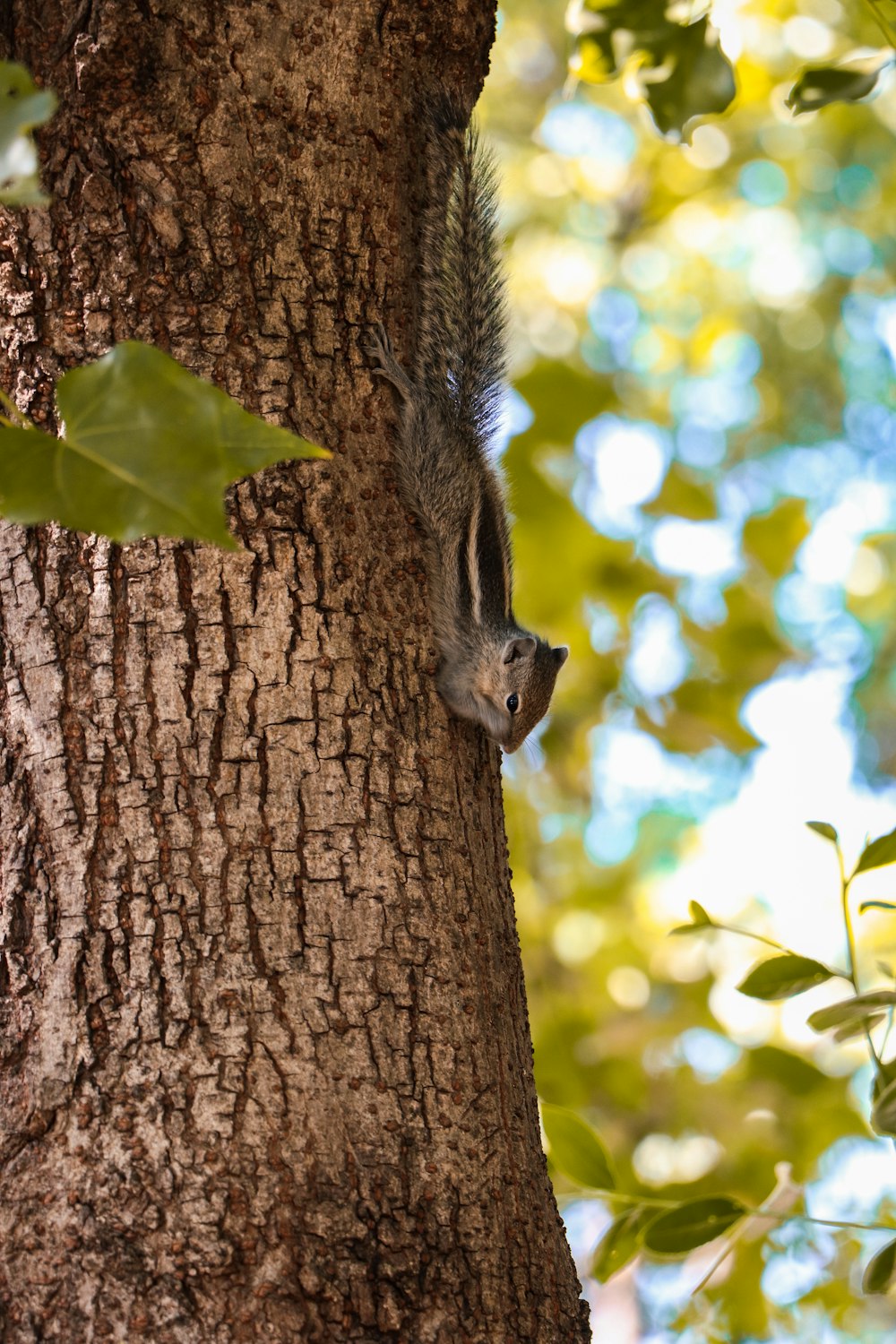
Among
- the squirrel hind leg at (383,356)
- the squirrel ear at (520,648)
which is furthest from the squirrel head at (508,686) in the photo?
the squirrel hind leg at (383,356)

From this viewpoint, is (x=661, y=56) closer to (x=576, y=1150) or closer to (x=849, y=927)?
(x=849, y=927)

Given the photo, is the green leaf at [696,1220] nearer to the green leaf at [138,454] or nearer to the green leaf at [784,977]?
the green leaf at [784,977]

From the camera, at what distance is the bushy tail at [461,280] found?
1.53 meters

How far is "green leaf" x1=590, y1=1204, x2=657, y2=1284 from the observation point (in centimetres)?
136

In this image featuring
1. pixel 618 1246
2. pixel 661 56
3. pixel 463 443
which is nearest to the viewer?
pixel 618 1246

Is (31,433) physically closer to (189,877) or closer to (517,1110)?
(189,877)

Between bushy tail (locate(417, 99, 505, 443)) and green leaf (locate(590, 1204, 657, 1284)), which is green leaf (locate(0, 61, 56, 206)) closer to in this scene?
bushy tail (locate(417, 99, 505, 443))

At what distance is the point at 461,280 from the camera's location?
6.37 feet

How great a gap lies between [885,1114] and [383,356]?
3.07 ft

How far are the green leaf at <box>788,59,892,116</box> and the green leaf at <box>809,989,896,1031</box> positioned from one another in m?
0.84

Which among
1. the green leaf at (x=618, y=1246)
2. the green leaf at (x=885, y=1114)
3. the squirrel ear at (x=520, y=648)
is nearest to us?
→ the green leaf at (x=885, y=1114)

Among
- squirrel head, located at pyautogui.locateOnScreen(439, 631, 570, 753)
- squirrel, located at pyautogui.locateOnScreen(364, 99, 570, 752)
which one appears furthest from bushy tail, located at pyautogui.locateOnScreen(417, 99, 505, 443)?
squirrel head, located at pyautogui.locateOnScreen(439, 631, 570, 753)

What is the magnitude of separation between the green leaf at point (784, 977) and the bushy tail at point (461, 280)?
79cm

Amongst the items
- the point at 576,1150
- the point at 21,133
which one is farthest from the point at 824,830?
the point at 21,133
